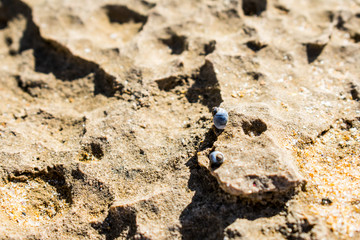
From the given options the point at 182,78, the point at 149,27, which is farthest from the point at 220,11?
the point at 182,78

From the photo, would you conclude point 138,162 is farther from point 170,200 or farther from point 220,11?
point 220,11

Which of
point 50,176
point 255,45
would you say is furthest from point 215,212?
point 255,45

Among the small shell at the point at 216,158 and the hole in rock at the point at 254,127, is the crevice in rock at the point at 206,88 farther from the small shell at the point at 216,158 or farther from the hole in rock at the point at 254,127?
the small shell at the point at 216,158

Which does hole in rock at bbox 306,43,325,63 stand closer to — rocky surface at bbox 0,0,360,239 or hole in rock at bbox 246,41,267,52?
rocky surface at bbox 0,0,360,239

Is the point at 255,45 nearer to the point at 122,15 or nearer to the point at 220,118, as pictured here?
the point at 220,118

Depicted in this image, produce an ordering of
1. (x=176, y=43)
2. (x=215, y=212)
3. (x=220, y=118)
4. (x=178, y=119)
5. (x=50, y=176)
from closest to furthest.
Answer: (x=215, y=212), (x=220, y=118), (x=50, y=176), (x=178, y=119), (x=176, y=43)

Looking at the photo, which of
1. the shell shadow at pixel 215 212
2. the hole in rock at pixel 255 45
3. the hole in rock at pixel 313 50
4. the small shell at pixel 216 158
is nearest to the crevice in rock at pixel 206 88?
the hole in rock at pixel 255 45
